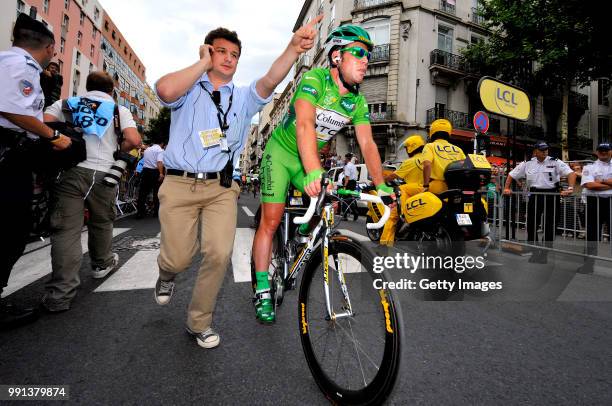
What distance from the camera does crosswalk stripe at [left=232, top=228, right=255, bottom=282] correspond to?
13.2ft

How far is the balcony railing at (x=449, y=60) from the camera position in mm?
24727

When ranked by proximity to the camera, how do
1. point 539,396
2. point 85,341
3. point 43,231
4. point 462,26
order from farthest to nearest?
point 462,26, point 43,231, point 85,341, point 539,396

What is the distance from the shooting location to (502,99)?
7082mm

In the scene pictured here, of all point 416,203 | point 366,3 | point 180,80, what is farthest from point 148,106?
point 180,80

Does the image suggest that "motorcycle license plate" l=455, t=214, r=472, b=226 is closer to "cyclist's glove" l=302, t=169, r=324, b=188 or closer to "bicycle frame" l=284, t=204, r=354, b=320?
"bicycle frame" l=284, t=204, r=354, b=320

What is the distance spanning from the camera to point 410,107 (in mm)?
24344

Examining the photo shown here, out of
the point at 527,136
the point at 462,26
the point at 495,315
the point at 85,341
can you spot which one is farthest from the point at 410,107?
the point at 85,341

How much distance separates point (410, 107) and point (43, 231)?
24.6m

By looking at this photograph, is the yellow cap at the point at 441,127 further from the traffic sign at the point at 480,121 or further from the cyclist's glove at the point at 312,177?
the traffic sign at the point at 480,121

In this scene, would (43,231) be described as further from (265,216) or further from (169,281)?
(265,216)

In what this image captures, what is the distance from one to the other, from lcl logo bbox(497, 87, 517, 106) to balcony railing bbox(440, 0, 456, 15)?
74.8 feet

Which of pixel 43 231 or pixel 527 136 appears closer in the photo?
pixel 43 231

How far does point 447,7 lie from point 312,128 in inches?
1178

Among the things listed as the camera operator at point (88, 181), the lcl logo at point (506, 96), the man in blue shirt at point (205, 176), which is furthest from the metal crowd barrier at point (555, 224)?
the camera operator at point (88, 181)
